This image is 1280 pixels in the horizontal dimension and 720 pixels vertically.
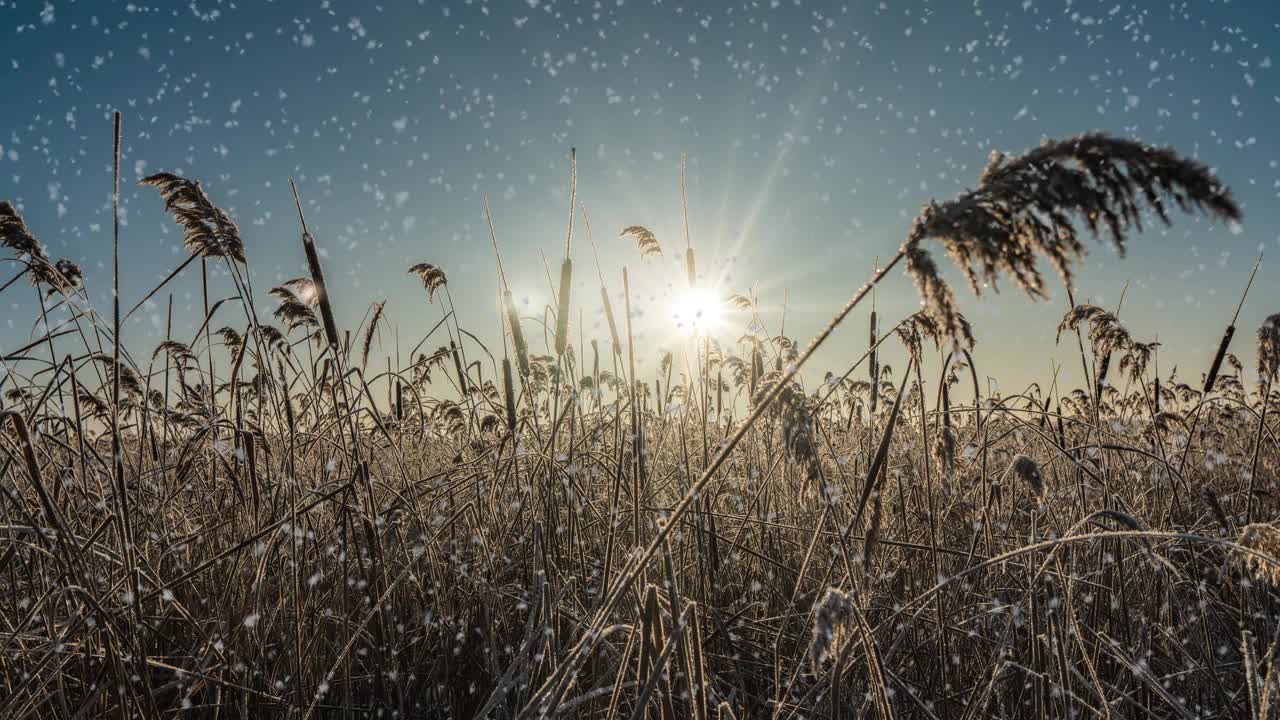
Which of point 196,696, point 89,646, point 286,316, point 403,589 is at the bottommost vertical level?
point 196,696

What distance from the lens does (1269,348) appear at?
268cm

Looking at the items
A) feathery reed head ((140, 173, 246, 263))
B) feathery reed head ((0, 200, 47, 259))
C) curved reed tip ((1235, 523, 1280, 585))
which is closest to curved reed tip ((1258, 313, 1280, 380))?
curved reed tip ((1235, 523, 1280, 585))

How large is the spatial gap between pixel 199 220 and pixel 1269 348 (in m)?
4.02

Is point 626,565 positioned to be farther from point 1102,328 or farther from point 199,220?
point 1102,328

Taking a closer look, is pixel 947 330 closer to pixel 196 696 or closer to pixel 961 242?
pixel 961 242

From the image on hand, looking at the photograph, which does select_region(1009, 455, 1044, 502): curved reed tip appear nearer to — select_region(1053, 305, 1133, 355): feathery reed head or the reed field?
the reed field

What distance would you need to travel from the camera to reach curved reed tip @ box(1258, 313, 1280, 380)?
8.68 feet

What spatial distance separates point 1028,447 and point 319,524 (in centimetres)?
431

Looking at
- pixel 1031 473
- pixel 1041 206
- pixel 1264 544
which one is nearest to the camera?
pixel 1041 206

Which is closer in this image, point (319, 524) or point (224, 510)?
point (319, 524)

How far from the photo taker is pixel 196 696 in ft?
7.48

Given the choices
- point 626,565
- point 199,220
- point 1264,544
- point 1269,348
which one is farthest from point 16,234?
point 1269,348

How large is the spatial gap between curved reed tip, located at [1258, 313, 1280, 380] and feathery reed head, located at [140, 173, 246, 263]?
383cm

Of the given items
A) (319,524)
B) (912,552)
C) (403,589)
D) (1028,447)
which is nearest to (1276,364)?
(912,552)
